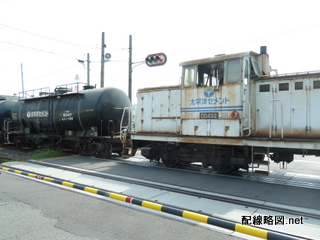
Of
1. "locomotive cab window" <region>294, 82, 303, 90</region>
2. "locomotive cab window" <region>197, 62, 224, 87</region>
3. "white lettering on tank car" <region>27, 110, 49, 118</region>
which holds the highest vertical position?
"locomotive cab window" <region>197, 62, 224, 87</region>

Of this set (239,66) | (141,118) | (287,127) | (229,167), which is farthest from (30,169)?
(287,127)

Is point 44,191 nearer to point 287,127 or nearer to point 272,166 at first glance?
point 287,127

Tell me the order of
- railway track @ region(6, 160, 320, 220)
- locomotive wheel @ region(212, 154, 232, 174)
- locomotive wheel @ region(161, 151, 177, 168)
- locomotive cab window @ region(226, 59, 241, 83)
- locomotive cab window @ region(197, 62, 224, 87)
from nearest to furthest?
railway track @ region(6, 160, 320, 220), locomotive cab window @ region(226, 59, 241, 83), locomotive cab window @ region(197, 62, 224, 87), locomotive wheel @ region(212, 154, 232, 174), locomotive wheel @ region(161, 151, 177, 168)

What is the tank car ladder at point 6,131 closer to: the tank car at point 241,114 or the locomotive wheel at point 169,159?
the locomotive wheel at point 169,159

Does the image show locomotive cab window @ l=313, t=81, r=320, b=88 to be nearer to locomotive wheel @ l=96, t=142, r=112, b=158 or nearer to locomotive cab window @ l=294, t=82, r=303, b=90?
locomotive cab window @ l=294, t=82, r=303, b=90

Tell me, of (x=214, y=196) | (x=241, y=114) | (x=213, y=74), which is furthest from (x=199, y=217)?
(x=213, y=74)

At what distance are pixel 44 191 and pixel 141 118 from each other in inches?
214

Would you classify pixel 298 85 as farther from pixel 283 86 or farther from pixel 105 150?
pixel 105 150

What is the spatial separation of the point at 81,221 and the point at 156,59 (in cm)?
1609

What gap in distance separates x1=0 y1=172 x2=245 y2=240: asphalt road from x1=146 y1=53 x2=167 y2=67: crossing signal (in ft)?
46.9

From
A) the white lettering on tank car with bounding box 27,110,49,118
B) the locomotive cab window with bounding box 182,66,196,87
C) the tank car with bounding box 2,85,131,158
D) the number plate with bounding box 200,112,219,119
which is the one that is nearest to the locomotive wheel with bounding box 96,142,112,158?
the tank car with bounding box 2,85,131,158

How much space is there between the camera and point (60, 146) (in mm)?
15609

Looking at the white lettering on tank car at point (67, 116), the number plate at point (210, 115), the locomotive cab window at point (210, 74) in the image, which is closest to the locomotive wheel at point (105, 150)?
the white lettering on tank car at point (67, 116)

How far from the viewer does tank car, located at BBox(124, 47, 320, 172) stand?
7.92 meters
